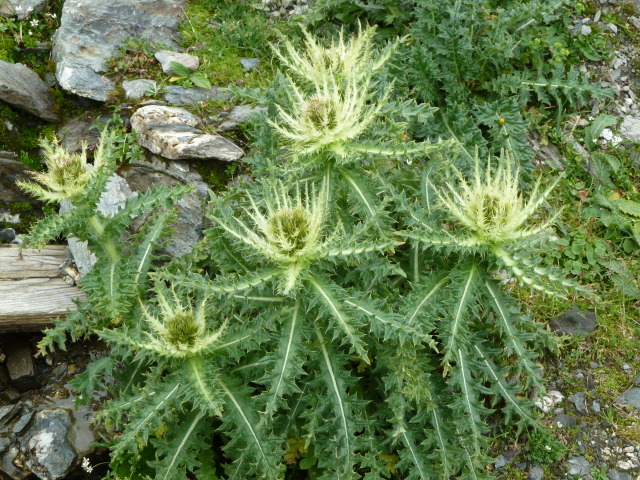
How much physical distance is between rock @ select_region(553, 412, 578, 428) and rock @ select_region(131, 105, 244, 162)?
3009 millimetres

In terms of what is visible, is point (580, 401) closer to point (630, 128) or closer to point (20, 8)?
point (630, 128)

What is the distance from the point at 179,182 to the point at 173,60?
1.34 m

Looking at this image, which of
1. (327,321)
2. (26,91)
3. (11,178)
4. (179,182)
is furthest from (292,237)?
(26,91)

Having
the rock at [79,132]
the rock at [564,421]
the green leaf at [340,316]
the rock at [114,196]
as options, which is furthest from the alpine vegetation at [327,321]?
the rock at [79,132]

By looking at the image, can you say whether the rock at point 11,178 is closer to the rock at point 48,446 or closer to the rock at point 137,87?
the rock at point 137,87

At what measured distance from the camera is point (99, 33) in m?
5.58

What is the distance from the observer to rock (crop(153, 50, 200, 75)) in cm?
546

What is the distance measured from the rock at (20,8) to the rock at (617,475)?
617 centimetres

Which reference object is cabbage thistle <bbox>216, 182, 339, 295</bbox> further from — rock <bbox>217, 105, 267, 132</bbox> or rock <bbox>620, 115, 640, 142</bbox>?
rock <bbox>620, 115, 640, 142</bbox>

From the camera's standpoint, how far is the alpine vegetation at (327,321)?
3.18 metres

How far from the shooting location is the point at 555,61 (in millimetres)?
5238

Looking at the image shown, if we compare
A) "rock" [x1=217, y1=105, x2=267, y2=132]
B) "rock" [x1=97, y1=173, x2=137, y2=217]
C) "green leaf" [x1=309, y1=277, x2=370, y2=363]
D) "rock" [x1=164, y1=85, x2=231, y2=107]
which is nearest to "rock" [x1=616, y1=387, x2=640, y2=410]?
"green leaf" [x1=309, y1=277, x2=370, y2=363]

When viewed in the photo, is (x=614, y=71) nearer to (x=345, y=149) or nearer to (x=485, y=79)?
(x=485, y=79)

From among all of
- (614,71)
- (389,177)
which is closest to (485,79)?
(614,71)
